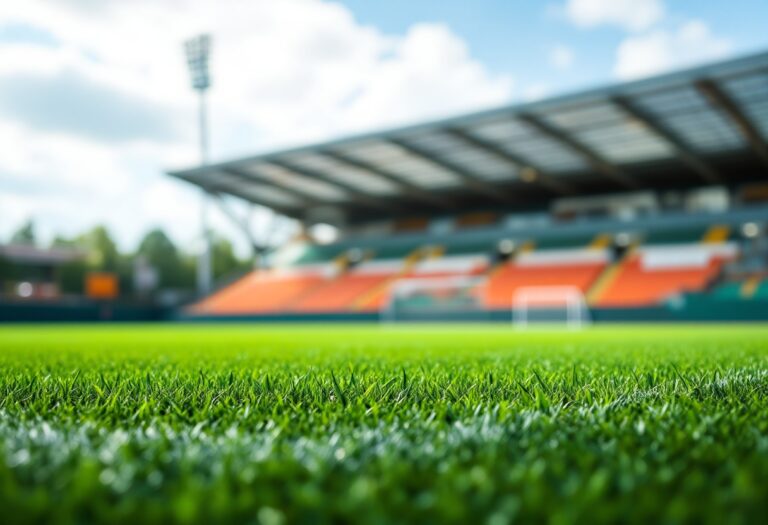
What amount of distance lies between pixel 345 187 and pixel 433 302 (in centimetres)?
1004

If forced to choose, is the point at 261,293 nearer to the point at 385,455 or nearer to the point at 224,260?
the point at 385,455

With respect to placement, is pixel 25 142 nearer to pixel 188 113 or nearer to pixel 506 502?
pixel 188 113

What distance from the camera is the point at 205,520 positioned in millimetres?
779

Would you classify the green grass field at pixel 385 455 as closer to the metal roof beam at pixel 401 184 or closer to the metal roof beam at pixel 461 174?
the metal roof beam at pixel 461 174

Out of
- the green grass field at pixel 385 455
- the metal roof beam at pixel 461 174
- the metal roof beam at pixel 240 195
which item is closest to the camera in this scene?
the green grass field at pixel 385 455

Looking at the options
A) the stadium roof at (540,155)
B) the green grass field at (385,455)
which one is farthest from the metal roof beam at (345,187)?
the green grass field at (385,455)

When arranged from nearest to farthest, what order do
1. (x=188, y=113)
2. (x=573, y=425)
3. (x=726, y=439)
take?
(x=726, y=439) < (x=573, y=425) < (x=188, y=113)

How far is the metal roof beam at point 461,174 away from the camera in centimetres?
2537

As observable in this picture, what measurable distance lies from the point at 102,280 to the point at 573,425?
43.3m

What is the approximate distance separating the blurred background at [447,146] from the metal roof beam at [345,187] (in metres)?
0.15

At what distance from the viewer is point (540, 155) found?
26.1 meters

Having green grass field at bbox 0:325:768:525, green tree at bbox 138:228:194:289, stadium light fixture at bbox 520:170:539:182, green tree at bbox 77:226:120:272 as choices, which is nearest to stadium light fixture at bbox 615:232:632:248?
stadium light fixture at bbox 520:170:539:182

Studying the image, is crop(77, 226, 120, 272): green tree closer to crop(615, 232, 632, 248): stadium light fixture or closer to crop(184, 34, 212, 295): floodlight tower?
crop(184, 34, 212, 295): floodlight tower

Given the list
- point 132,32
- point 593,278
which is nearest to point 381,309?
point 593,278
